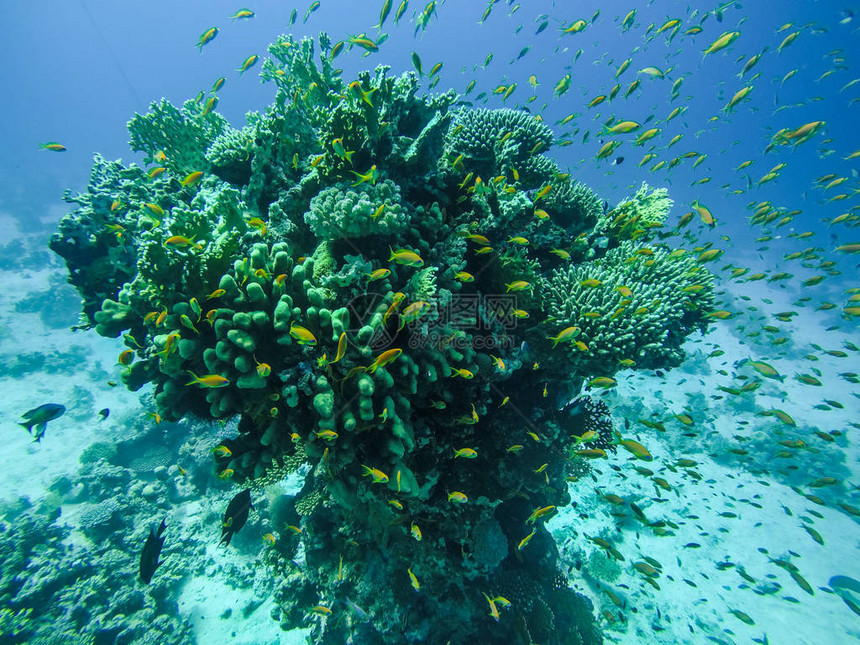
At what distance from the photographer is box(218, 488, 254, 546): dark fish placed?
427 centimetres

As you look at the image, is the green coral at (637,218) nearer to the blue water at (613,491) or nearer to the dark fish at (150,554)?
the blue water at (613,491)

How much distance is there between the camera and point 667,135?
9412cm

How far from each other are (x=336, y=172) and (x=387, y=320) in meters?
2.33

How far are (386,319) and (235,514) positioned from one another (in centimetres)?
335

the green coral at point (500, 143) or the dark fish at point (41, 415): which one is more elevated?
the green coral at point (500, 143)

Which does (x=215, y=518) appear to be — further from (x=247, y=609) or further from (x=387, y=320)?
(x=387, y=320)

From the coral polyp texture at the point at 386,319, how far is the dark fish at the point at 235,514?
0.71 meters

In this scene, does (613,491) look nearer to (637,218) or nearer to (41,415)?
(637,218)

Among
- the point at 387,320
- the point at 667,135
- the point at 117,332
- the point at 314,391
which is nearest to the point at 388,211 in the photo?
the point at 387,320

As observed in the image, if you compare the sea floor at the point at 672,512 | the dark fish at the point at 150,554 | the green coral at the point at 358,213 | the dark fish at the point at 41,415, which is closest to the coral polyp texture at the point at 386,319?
the green coral at the point at 358,213

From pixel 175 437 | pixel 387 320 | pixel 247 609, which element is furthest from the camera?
pixel 175 437

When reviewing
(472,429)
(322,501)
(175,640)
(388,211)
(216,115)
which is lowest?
(175,640)

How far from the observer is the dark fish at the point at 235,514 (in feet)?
14.0

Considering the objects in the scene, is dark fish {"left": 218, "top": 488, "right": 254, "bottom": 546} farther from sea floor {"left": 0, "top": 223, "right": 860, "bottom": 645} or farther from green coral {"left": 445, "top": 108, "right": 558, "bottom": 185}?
green coral {"left": 445, "top": 108, "right": 558, "bottom": 185}
